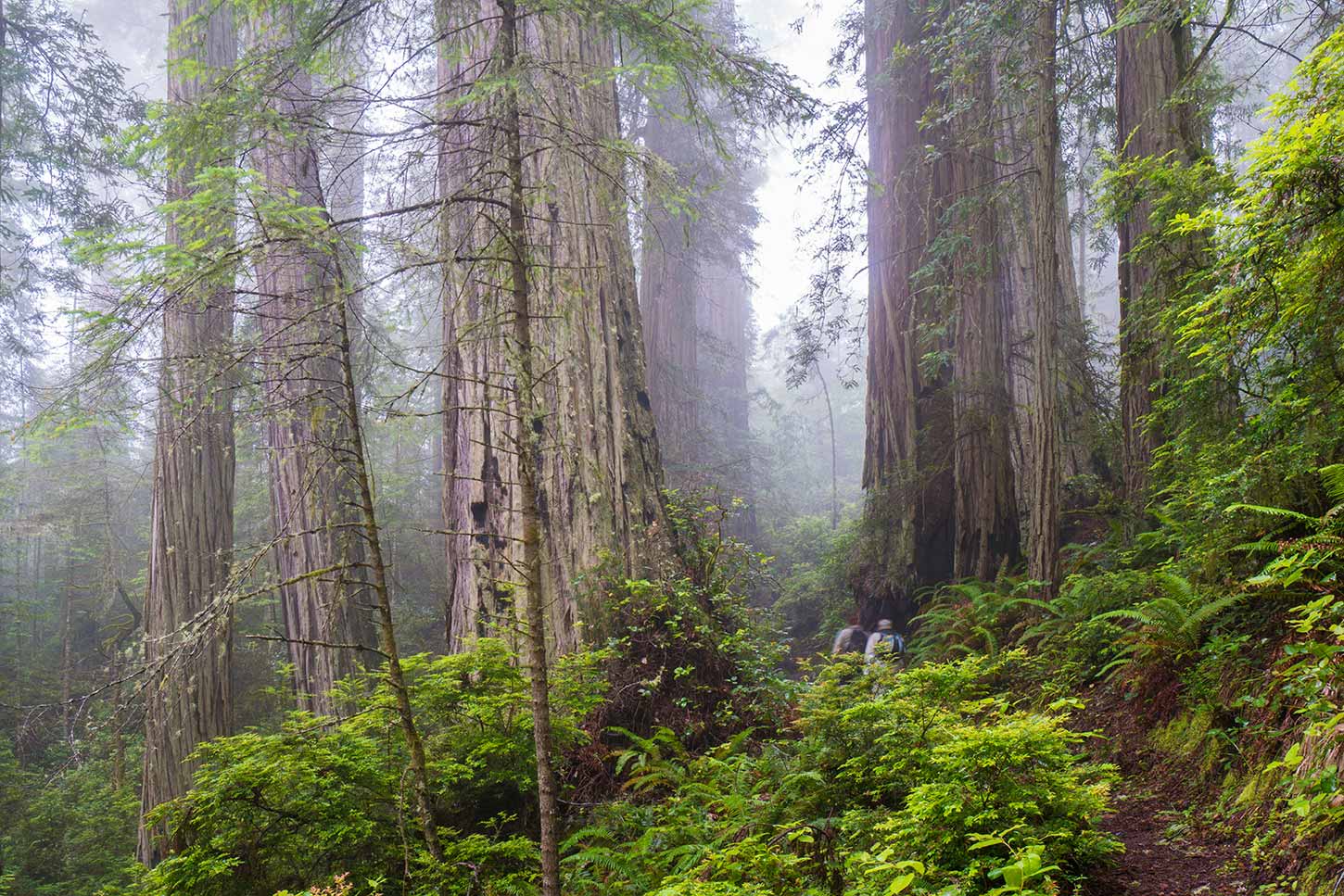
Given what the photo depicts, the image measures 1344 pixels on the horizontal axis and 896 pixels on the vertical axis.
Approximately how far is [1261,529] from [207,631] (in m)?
5.12

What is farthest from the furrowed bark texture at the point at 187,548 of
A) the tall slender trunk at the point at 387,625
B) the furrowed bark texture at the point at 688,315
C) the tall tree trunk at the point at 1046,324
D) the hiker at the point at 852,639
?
the furrowed bark texture at the point at 688,315

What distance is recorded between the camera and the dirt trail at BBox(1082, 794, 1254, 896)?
2906mm

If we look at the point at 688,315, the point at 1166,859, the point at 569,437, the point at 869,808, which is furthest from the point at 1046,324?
the point at 688,315

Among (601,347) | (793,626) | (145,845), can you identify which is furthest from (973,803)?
(793,626)

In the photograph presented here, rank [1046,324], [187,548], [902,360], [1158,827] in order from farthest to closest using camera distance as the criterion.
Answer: [902,360]
[187,548]
[1046,324]
[1158,827]

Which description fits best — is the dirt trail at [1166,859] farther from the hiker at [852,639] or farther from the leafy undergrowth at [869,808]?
the hiker at [852,639]

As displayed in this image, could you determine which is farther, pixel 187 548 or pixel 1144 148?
pixel 187 548

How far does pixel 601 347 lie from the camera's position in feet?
22.0

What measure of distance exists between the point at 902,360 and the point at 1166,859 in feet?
25.7

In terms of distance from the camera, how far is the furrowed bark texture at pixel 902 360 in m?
9.88

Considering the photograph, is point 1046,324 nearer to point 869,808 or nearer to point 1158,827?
point 1158,827

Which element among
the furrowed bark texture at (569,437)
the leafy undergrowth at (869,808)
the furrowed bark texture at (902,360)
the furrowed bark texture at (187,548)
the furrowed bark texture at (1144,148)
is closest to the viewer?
the leafy undergrowth at (869,808)

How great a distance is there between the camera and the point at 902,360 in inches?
411

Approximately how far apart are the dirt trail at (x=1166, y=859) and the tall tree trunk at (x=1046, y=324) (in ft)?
11.3
